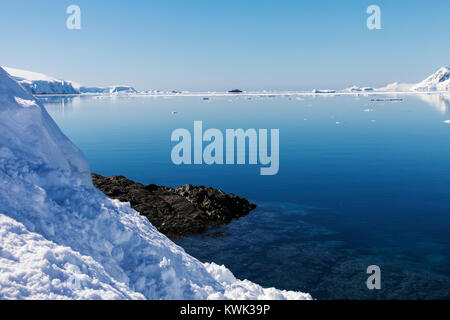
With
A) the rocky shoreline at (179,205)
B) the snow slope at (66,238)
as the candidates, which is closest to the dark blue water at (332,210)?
the rocky shoreline at (179,205)

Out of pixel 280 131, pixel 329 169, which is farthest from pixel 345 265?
pixel 280 131

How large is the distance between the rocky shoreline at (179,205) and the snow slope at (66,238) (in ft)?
28.7

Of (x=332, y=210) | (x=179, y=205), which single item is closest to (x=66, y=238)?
(x=179, y=205)

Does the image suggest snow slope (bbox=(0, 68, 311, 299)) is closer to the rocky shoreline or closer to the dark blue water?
the dark blue water

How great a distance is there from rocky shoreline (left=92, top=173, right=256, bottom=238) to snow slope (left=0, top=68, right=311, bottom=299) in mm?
8737

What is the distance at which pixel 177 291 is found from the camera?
9094mm

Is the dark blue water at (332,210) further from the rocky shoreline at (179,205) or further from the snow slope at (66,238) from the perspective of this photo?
the snow slope at (66,238)

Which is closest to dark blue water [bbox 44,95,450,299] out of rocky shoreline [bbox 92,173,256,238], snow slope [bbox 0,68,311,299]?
rocky shoreline [bbox 92,173,256,238]

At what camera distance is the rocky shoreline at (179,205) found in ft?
66.3

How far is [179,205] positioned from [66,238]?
44.2 feet

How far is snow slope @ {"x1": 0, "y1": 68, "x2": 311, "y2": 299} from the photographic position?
22.7ft

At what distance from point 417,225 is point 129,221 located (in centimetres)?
1704
